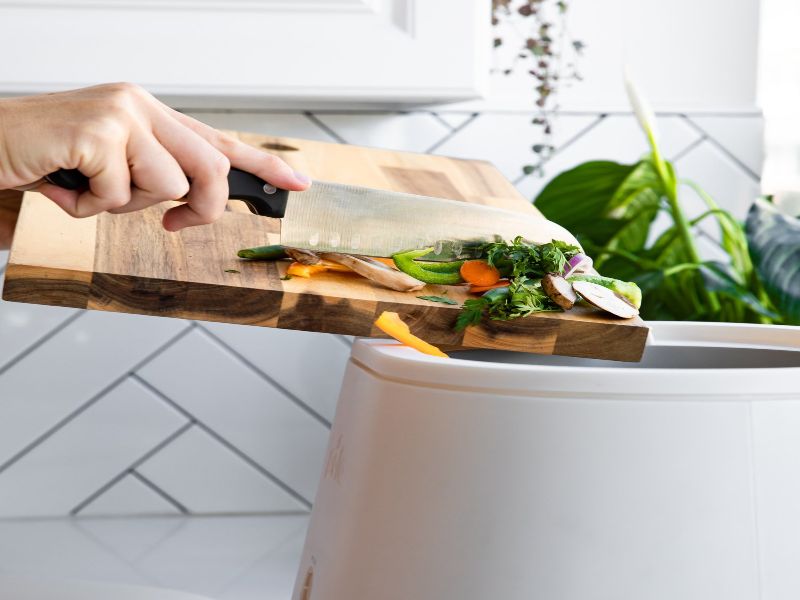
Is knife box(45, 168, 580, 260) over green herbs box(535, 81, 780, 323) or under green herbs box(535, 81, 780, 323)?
over

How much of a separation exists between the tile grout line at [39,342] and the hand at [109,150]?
0.64 metres

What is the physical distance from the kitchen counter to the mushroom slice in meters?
0.56

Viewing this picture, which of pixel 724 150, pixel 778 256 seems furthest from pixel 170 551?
pixel 724 150

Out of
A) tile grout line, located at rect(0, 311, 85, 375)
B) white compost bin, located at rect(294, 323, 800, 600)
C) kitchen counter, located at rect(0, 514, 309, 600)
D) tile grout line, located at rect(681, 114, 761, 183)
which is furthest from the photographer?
tile grout line, located at rect(681, 114, 761, 183)

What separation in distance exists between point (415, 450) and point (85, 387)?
2.59 ft

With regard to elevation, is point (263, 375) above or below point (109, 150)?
below

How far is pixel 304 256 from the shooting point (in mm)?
654

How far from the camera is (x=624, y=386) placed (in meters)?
0.46

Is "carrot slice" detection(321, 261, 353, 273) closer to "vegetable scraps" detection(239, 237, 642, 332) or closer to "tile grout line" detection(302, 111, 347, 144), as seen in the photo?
"vegetable scraps" detection(239, 237, 642, 332)

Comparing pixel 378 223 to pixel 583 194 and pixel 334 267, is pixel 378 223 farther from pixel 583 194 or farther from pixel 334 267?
pixel 583 194

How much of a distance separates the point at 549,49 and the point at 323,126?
29 cm

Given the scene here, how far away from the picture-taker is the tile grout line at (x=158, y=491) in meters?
1.20

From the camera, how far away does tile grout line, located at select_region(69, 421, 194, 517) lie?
1.19 meters

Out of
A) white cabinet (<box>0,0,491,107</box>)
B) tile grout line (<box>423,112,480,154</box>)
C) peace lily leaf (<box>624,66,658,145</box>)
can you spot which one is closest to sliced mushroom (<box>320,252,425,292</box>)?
white cabinet (<box>0,0,491,107</box>)
